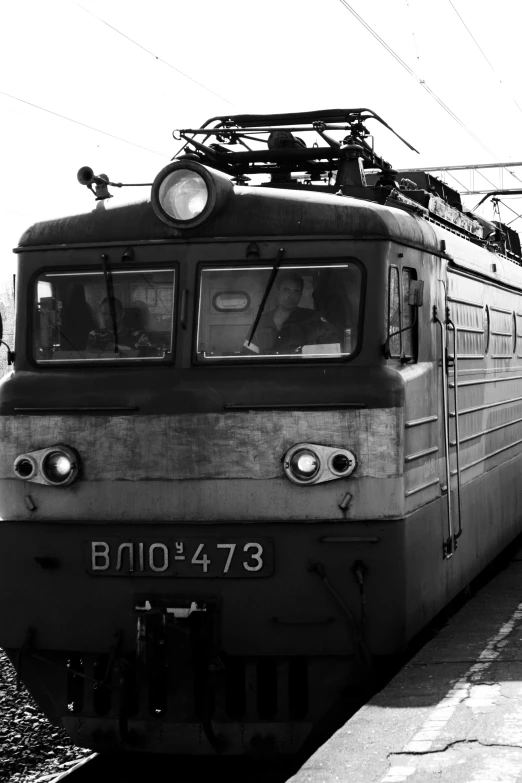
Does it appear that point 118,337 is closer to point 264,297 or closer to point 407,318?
point 264,297

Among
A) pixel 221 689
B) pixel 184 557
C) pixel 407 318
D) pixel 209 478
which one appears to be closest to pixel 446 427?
pixel 407 318

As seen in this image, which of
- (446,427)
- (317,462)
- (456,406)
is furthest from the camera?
(456,406)

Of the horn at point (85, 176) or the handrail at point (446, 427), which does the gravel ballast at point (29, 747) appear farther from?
the horn at point (85, 176)

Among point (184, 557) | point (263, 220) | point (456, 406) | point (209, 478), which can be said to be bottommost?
point (184, 557)

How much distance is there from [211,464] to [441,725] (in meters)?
1.66

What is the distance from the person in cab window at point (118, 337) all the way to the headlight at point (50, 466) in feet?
1.85

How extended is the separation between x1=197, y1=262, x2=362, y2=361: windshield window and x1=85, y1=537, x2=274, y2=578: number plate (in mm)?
917

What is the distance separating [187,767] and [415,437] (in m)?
2.19

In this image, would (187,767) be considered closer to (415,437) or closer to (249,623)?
(249,623)

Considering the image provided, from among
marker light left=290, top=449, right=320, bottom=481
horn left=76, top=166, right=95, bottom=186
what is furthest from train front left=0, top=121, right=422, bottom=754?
horn left=76, top=166, right=95, bottom=186

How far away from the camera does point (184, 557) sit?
5883 mm

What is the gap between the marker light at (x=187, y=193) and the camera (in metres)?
5.97

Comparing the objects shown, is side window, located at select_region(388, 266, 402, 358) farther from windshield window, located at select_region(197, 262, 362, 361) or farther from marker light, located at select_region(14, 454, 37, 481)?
marker light, located at select_region(14, 454, 37, 481)

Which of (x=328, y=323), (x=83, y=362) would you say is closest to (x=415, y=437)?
(x=328, y=323)
